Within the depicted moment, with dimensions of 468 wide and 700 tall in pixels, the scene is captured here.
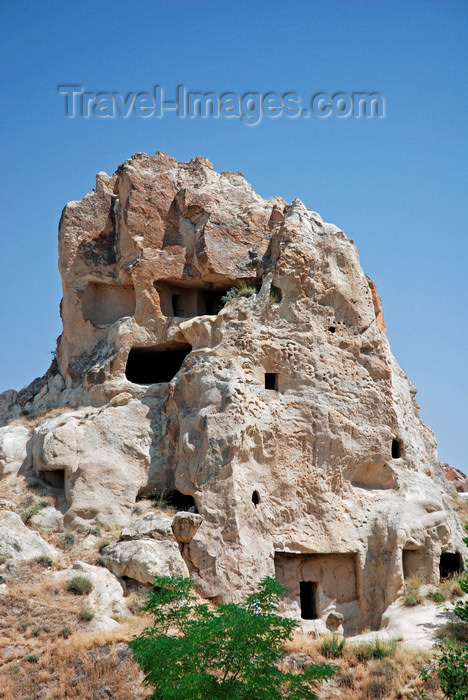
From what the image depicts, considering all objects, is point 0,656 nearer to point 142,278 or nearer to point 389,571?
point 389,571

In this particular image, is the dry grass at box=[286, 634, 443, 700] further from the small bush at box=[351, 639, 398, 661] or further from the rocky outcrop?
the rocky outcrop

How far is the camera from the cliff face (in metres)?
21.4

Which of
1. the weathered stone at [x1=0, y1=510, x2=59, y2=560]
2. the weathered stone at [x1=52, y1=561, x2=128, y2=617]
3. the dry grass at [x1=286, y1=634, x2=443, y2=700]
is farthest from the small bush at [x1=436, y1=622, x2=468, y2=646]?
the weathered stone at [x1=0, y1=510, x2=59, y2=560]

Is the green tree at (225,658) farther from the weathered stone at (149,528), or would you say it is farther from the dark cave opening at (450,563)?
the dark cave opening at (450,563)

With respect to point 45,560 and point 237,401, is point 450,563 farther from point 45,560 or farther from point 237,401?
point 45,560

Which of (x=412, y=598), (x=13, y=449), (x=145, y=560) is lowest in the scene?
(x=412, y=598)

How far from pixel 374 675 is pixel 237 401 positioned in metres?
7.58

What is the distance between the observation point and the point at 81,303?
88.0 feet

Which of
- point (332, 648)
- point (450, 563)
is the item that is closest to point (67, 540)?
point (332, 648)

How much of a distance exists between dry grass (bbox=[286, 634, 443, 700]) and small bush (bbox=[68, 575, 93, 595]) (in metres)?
A: 4.76

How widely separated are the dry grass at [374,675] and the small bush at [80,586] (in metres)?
4.76

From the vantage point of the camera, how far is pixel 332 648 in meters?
18.2

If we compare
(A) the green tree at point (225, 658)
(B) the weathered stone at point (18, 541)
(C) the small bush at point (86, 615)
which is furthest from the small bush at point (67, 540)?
(A) the green tree at point (225, 658)

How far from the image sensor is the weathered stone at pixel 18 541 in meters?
20.2
